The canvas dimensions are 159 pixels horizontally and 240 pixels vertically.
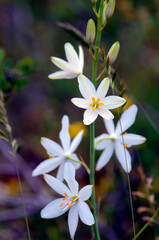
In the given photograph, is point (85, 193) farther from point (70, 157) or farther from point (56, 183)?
point (70, 157)

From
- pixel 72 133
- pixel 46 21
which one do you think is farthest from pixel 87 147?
pixel 46 21

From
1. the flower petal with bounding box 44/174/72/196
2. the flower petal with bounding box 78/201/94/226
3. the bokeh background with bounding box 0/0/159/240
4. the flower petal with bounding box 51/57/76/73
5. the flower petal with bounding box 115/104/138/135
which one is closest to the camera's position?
the flower petal with bounding box 78/201/94/226

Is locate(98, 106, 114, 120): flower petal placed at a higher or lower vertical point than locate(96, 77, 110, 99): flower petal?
lower

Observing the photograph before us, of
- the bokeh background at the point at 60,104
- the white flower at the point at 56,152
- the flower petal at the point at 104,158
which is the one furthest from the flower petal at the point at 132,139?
the white flower at the point at 56,152

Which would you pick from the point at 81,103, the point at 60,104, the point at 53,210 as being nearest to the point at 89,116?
the point at 81,103

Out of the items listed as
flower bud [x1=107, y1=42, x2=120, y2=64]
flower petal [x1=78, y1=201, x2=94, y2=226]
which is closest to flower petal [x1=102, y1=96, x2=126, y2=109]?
flower bud [x1=107, y1=42, x2=120, y2=64]

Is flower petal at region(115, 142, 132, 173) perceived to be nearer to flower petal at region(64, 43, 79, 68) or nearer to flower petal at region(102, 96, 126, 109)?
flower petal at region(102, 96, 126, 109)
